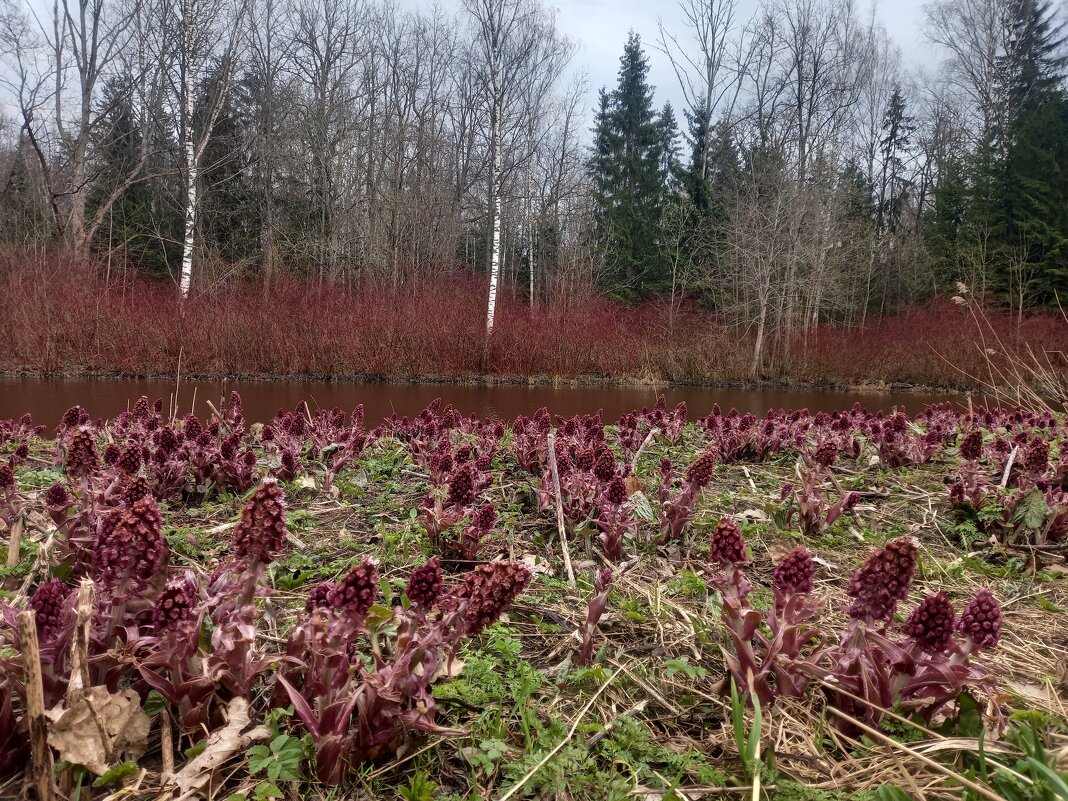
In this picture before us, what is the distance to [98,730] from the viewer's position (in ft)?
3.87

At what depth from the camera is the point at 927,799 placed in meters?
1.20

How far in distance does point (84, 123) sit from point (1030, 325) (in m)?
30.9

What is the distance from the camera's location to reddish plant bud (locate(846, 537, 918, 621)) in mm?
1397

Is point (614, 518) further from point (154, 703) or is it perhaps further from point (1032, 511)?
point (1032, 511)

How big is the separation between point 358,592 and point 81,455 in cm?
144

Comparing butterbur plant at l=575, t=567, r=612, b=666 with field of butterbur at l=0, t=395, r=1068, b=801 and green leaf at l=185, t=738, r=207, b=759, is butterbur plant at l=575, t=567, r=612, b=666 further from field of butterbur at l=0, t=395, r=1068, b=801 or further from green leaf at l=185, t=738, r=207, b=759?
green leaf at l=185, t=738, r=207, b=759

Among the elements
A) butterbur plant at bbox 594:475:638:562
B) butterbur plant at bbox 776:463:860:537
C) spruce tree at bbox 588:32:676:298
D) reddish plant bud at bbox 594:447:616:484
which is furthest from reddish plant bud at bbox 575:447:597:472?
spruce tree at bbox 588:32:676:298

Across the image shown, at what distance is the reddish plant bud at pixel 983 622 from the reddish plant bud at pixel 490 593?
957mm

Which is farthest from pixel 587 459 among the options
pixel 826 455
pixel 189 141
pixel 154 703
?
pixel 189 141

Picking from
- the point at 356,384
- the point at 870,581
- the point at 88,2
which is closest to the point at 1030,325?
the point at 356,384

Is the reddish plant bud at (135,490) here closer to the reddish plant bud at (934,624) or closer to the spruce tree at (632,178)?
the reddish plant bud at (934,624)

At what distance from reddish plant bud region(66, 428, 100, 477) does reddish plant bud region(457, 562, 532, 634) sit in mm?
1520

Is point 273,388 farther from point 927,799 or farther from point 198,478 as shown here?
point 927,799

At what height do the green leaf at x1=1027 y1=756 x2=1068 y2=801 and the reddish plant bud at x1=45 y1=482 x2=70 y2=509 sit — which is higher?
the reddish plant bud at x1=45 y1=482 x2=70 y2=509
